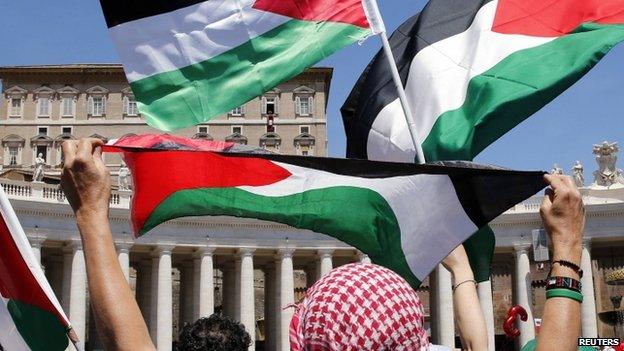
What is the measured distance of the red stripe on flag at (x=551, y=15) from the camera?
1046 cm

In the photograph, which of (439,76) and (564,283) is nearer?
(564,283)

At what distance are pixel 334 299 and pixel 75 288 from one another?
50014 millimetres

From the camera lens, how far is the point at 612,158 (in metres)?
57.3

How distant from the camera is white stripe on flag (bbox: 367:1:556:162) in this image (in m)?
10.7

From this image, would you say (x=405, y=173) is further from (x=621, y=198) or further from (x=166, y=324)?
(x=621, y=198)

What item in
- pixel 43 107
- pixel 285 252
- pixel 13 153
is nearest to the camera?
pixel 285 252

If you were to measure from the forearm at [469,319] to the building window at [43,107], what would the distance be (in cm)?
8505

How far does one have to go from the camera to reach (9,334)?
300 inches

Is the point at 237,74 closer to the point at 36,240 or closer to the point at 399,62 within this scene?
the point at 399,62

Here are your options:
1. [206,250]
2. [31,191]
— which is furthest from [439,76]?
[206,250]

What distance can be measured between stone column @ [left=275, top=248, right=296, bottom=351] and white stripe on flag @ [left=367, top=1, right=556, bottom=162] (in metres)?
45.3

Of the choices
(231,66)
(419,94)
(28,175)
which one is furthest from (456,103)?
(28,175)

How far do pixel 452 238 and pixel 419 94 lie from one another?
14.1 ft

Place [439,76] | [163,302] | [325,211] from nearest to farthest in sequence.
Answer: [325,211] < [439,76] < [163,302]
